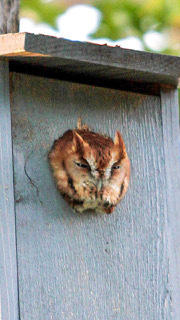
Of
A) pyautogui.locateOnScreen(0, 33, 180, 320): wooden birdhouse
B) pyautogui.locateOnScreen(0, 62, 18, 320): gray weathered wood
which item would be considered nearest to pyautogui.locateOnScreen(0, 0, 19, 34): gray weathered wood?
pyautogui.locateOnScreen(0, 33, 180, 320): wooden birdhouse

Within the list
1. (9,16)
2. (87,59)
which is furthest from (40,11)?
(87,59)

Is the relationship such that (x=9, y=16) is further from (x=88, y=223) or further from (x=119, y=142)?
(x=88, y=223)

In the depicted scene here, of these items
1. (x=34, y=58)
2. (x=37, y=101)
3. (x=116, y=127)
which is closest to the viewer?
(x=34, y=58)

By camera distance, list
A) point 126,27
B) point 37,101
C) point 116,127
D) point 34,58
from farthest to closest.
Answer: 1. point 126,27
2. point 116,127
3. point 37,101
4. point 34,58

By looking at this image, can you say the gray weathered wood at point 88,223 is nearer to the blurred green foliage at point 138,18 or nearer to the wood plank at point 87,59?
the wood plank at point 87,59

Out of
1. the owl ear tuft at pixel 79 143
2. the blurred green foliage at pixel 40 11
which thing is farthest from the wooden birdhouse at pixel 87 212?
the blurred green foliage at pixel 40 11

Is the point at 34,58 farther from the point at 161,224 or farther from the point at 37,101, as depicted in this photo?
the point at 161,224

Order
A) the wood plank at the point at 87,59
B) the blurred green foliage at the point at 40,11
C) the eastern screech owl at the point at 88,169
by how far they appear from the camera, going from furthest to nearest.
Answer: the blurred green foliage at the point at 40,11, the eastern screech owl at the point at 88,169, the wood plank at the point at 87,59

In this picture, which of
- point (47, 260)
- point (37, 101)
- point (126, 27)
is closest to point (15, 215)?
point (47, 260)
